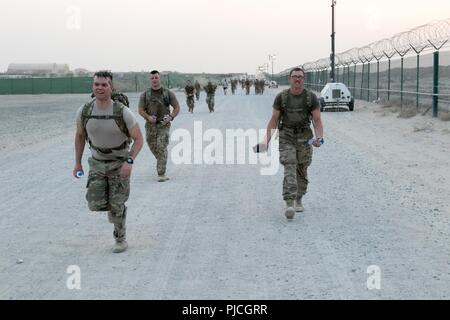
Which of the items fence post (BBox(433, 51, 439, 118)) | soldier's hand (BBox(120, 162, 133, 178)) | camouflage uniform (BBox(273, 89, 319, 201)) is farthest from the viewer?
fence post (BBox(433, 51, 439, 118))

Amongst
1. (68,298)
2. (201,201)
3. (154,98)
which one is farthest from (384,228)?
(154,98)

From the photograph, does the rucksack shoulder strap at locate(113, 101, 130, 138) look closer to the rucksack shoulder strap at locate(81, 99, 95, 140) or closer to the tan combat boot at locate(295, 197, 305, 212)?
the rucksack shoulder strap at locate(81, 99, 95, 140)

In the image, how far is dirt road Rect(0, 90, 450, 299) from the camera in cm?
475

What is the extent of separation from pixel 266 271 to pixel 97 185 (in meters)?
1.68

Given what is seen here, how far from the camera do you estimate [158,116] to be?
385 inches

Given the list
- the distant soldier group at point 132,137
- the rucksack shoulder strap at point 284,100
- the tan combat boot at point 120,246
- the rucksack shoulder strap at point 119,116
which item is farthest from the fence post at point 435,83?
the rucksack shoulder strap at point 119,116

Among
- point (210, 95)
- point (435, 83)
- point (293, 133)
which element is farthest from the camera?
point (210, 95)

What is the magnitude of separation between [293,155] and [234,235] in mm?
1274

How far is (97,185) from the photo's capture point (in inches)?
222

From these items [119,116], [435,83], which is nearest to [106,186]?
[119,116]

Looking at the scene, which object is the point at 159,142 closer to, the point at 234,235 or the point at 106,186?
the point at 234,235

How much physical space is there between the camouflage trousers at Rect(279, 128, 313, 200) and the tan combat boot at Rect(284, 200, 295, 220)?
6 centimetres

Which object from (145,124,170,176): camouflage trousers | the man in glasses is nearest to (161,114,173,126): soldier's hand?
(145,124,170,176): camouflage trousers
